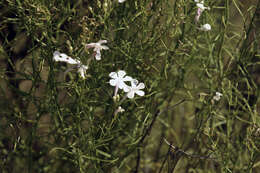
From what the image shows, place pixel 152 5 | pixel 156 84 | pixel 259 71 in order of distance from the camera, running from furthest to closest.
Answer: pixel 259 71, pixel 156 84, pixel 152 5

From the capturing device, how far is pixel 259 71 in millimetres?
3209

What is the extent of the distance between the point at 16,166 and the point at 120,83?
4.52ft

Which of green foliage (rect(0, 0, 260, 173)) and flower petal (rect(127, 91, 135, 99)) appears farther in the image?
green foliage (rect(0, 0, 260, 173))

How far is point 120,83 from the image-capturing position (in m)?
1.33

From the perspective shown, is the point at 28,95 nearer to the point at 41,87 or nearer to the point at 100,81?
the point at 100,81

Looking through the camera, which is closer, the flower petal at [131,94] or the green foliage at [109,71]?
the flower petal at [131,94]

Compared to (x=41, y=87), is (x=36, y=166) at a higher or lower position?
lower

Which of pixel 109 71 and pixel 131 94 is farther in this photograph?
pixel 109 71

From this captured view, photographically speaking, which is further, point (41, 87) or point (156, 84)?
point (41, 87)

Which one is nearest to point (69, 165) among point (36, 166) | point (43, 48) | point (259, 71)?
point (36, 166)

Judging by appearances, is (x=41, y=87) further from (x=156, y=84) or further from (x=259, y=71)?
(x=259, y=71)

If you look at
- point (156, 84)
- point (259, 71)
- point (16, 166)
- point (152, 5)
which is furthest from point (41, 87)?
point (259, 71)

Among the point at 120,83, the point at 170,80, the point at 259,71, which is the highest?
the point at 120,83

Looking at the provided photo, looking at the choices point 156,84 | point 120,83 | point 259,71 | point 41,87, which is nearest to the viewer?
point 120,83
